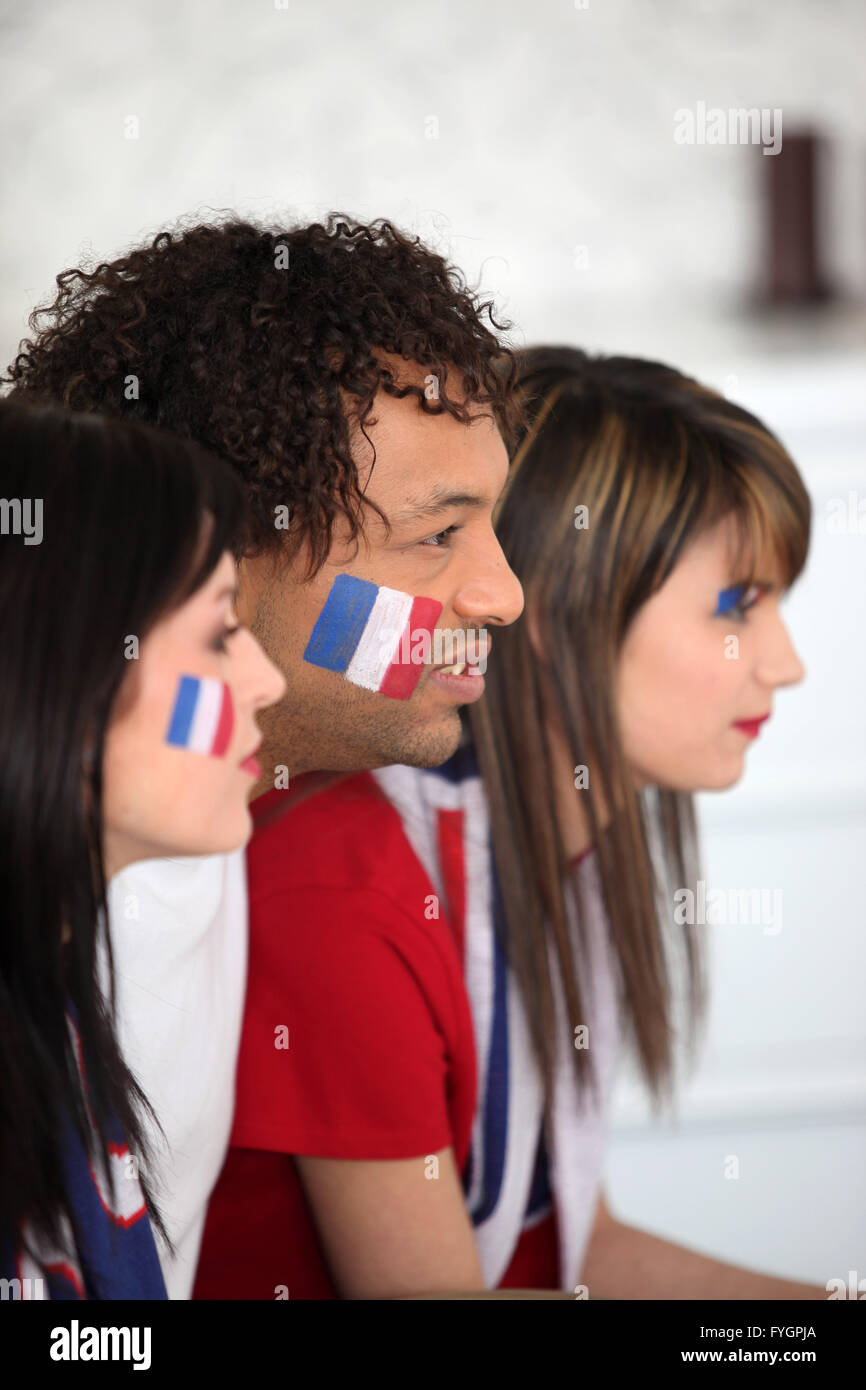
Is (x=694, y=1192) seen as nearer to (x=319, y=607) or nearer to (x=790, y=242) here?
(x=319, y=607)

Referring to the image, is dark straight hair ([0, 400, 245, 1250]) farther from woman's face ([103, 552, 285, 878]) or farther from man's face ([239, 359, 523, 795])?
man's face ([239, 359, 523, 795])

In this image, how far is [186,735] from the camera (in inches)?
23.5

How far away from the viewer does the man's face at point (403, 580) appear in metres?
0.77

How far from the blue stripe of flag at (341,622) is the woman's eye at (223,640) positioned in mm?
161

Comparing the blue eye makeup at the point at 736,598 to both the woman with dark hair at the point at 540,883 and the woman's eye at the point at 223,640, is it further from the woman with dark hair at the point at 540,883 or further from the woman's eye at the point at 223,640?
the woman's eye at the point at 223,640

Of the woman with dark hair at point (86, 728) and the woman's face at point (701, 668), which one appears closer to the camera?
the woman with dark hair at point (86, 728)

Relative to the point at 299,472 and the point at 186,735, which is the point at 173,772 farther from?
the point at 299,472

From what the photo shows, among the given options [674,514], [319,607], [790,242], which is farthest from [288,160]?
[319,607]

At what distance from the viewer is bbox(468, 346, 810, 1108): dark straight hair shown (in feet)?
3.31

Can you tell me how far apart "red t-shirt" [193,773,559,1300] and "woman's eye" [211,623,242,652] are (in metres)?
0.32

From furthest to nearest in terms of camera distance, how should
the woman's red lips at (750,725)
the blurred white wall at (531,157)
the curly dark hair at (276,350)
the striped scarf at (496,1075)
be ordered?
the blurred white wall at (531,157) < the woman's red lips at (750,725) < the striped scarf at (496,1075) < the curly dark hair at (276,350)
